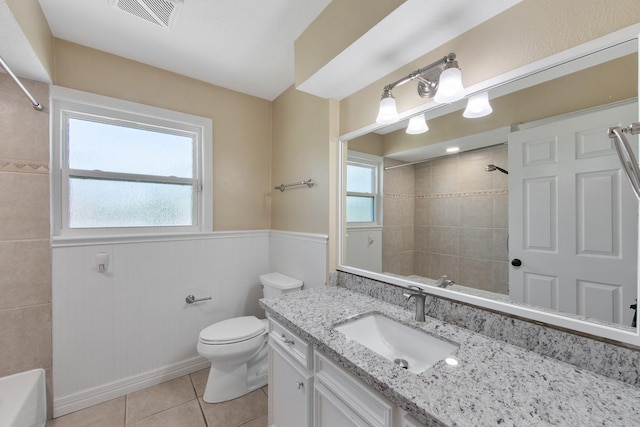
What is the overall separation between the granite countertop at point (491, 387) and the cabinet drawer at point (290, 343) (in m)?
0.08

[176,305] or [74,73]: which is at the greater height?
[74,73]

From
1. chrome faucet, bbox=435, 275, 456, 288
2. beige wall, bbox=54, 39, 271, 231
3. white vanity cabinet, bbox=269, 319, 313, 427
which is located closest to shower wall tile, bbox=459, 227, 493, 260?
chrome faucet, bbox=435, 275, 456, 288

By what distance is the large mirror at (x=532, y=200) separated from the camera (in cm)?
82

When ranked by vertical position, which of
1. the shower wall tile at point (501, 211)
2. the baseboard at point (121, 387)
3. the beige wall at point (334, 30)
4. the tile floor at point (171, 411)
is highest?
the beige wall at point (334, 30)


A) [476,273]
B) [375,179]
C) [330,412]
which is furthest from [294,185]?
[330,412]

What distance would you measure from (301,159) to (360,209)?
2.26 ft

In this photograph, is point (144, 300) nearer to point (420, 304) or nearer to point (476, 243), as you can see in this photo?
point (420, 304)

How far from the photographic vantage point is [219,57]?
6.07ft

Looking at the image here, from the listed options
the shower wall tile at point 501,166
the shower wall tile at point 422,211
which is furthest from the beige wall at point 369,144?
the shower wall tile at point 501,166

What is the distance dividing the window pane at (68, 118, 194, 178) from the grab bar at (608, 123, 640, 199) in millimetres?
2429

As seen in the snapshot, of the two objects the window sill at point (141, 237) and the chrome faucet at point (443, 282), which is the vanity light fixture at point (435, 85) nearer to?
the chrome faucet at point (443, 282)

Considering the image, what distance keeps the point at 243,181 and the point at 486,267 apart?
2.00m

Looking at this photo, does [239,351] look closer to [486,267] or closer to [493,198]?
[486,267]

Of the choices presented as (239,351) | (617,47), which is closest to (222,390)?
(239,351)
